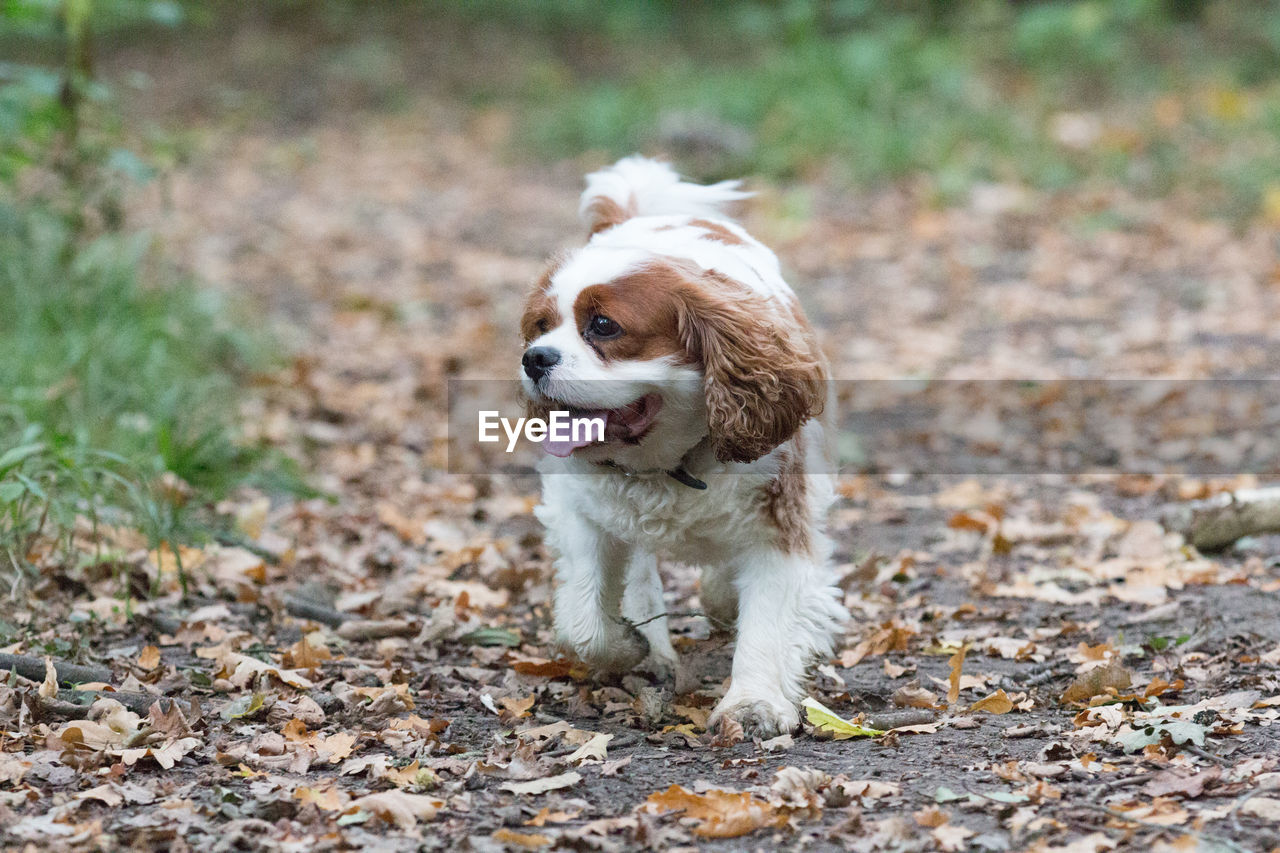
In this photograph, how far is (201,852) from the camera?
2822 mm

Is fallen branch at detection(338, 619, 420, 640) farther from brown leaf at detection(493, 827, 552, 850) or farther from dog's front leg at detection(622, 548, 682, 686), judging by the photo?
brown leaf at detection(493, 827, 552, 850)

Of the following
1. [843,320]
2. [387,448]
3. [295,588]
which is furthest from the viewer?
[843,320]

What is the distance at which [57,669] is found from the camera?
3.76 meters

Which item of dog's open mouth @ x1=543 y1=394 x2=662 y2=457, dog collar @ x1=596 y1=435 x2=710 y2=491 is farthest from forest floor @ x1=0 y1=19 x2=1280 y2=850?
dog's open mouth @ x1=543 y1=394 x2=662 y2=457

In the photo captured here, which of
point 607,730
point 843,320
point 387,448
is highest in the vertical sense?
point 843,320

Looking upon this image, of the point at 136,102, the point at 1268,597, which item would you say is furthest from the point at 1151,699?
the point at 136,102

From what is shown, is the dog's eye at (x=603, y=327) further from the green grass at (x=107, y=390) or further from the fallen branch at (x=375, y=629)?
the green grass at (x=107, y=390)

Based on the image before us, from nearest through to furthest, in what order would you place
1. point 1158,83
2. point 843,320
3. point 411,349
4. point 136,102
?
point 411,349, point 843,320, point 1158,83, point 136,102

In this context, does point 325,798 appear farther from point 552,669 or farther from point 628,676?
point 628,676

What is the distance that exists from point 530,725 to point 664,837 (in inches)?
36.6

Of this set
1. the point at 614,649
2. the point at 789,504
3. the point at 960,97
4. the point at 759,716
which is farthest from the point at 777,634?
the point at 960,97

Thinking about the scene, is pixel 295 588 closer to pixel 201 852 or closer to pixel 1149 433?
pixel 201 852

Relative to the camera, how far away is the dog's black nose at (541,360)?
3.48m

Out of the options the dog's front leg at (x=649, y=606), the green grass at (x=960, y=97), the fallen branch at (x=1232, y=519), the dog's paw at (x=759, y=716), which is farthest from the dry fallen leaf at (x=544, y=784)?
the green grass at (x=960, y=97)
